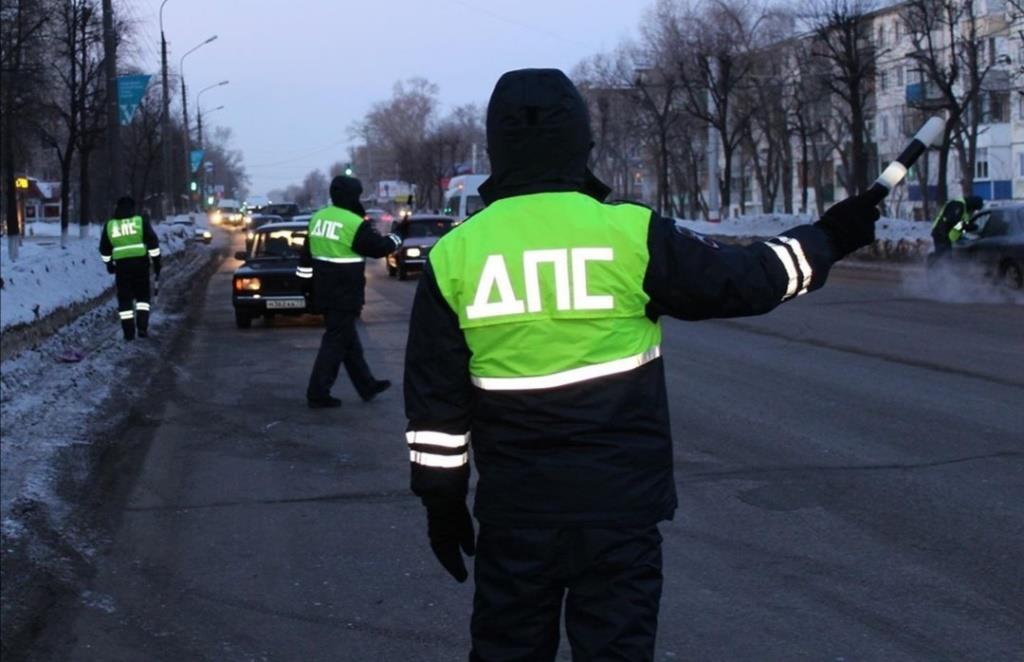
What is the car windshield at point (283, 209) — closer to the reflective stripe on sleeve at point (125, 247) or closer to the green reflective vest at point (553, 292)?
the reflective stripe on sleeve at point (125, 247)

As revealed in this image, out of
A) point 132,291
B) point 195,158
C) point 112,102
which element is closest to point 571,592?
point 132,291

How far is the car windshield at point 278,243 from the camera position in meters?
21.6

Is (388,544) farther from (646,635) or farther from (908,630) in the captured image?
(646,635)

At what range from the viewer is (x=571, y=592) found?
346 centimetres

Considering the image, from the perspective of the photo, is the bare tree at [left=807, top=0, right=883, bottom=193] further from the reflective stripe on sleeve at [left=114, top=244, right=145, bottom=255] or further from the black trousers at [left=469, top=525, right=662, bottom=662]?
the black trousers at [left=469, top=525, right=662, bottom=662]

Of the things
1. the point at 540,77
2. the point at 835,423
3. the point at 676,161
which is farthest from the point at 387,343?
the point at 676,161

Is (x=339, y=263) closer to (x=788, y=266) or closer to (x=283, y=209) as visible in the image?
(x=788, y=266)

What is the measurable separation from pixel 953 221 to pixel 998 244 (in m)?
1.10

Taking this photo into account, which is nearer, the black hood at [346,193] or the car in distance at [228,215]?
the black hood at [346,193]

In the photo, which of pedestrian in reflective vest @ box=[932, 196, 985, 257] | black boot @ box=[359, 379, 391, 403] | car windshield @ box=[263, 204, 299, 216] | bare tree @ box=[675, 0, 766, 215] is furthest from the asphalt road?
car windshield @ box=[263, 204, 299, 216]

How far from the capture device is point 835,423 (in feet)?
33.2

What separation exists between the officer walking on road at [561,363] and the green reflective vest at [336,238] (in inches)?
316

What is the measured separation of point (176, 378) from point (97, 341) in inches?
151

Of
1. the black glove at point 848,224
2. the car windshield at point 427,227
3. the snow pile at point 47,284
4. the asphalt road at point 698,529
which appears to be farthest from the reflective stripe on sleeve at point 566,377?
the car windshield at point 427,227
